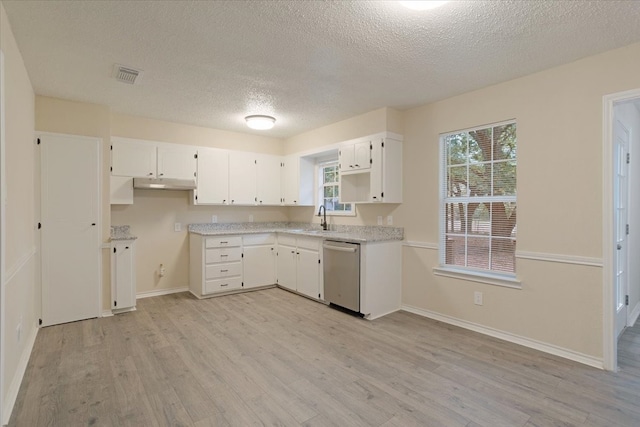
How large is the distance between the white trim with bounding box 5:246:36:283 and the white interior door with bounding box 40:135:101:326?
0.30 m

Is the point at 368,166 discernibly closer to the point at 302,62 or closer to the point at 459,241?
the point at 459,241

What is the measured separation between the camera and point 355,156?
4.29 m

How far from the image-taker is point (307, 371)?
2.57 metres

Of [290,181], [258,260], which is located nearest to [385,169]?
Result: [290,181]

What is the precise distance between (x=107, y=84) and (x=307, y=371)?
10.9 feet

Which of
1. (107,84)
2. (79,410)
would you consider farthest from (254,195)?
(79,410)

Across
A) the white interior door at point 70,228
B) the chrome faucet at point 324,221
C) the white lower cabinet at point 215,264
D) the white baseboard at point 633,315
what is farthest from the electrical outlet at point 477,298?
the white interior door at point 70,228

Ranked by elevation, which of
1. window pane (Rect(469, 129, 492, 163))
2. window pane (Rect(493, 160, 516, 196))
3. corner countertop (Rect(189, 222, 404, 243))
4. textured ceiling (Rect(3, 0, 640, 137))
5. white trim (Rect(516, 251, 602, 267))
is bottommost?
white trim (Rect(516, 251, 602, 267))

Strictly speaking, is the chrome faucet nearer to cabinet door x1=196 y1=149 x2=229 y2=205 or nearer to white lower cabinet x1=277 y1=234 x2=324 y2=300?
white lower cabinet x1=277 y1=234 x2=324 y2=300

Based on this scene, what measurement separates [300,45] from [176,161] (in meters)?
2.90

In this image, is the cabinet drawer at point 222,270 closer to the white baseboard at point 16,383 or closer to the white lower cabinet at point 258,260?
the white lower cabinet at point 258,260

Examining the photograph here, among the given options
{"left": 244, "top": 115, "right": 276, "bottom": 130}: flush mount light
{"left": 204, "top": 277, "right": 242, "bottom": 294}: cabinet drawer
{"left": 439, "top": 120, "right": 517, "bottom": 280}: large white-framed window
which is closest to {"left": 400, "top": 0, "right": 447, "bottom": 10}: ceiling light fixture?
{"left": 439, "top": 120, "right": 517, "bottom": 280}: large white-framed window

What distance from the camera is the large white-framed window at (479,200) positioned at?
3.26 m

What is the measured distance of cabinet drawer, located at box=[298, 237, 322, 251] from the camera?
4374 mm
